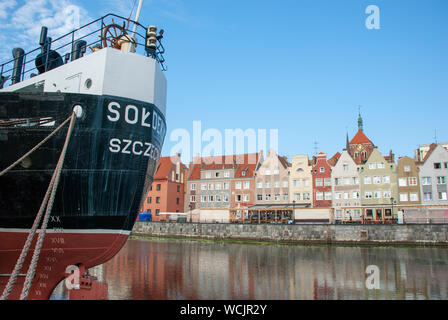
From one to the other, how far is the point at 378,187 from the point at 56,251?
5213 cm

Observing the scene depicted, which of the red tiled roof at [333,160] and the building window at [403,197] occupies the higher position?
the red tiled roof at [333,160]

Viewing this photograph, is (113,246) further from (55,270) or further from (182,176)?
(182,176)

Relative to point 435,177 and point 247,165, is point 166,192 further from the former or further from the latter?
point 435,177

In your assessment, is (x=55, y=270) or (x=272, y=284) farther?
(x=272, y=284)

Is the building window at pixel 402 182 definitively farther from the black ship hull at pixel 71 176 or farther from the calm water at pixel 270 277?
the black ship hull at pixel 71 176

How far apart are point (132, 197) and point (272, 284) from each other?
10.9m

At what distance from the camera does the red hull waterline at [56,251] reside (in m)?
10.1

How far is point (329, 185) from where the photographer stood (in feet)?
184

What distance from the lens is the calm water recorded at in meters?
16.0

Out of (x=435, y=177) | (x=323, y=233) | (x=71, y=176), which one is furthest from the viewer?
(x=435, y=177)

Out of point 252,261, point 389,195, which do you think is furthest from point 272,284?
point 389,195

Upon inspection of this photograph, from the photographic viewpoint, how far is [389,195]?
52.5 metres

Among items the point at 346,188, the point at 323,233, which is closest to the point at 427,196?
the point at 346,188

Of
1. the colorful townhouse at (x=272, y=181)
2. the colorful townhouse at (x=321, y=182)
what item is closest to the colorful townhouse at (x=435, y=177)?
the colorful townhouse at (x=321, y=182)
